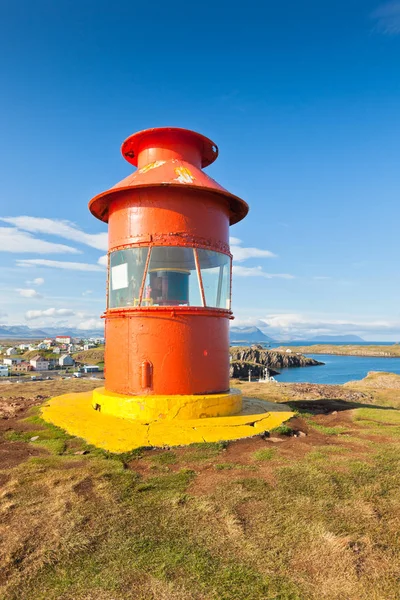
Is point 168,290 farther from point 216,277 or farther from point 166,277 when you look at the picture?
point 216,277

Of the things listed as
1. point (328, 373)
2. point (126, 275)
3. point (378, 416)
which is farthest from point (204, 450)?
point (328, 373)

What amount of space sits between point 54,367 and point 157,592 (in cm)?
10967

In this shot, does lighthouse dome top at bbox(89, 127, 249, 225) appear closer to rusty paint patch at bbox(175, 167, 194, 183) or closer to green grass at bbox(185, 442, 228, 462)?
rusty paint patch at bbox(175, 167, 194, 183)

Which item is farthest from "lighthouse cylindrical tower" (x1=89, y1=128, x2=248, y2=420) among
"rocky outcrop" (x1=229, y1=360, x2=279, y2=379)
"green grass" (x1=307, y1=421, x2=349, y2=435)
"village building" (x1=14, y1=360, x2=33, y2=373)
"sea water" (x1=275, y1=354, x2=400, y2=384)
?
"village building" (x1=14, y1=360, x2=33, y2=373)

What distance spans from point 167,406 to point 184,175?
5.51 meters

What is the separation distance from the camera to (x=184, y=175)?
992cm

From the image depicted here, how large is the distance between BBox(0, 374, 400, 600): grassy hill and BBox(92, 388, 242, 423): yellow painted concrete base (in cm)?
144

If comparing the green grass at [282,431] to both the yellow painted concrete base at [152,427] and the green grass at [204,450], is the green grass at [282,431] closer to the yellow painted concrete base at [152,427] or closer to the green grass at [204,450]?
the yellow painted concrete base at [152,427]

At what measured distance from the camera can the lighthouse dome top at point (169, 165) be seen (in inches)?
385

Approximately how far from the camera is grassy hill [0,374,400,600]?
352 cm

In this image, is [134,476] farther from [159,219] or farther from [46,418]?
[159,219]

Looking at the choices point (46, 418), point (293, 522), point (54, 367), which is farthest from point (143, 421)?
point (54, 367)

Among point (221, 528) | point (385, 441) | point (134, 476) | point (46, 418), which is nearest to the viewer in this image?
point (221, 528)

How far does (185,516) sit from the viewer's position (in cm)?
473
